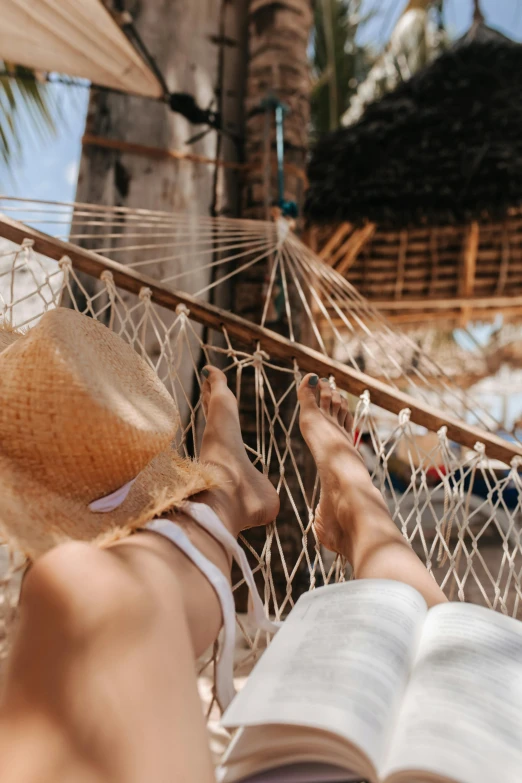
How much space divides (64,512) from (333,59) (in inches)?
280

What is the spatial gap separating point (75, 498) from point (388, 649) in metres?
0.33

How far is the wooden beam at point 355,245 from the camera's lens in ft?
11.2

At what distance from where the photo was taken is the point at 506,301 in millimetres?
4000

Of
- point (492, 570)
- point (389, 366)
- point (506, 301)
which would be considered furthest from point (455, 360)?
point (492, 570)

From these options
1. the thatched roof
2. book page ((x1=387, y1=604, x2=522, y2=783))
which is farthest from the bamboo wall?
book page ((x1=387, y1=604, x2=522, y2=783))

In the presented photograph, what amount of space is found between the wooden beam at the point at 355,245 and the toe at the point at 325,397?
229 centimetres

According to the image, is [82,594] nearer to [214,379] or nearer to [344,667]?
[344,667]

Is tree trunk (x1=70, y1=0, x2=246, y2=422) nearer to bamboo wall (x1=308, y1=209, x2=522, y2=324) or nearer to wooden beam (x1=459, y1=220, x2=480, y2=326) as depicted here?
bamboo wall (x1=308, y1=209, x2=522, y2=324)

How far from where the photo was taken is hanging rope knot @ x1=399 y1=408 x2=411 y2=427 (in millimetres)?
1069

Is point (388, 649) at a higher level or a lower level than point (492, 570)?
higher

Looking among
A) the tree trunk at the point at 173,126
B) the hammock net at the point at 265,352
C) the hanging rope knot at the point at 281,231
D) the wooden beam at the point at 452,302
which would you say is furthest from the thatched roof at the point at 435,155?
the hanging rope knot at the point at 281,231

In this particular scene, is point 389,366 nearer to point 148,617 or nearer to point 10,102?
point 10,102

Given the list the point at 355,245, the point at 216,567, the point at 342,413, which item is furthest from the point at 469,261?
the point at 216,567

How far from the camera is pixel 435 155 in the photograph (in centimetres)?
308
